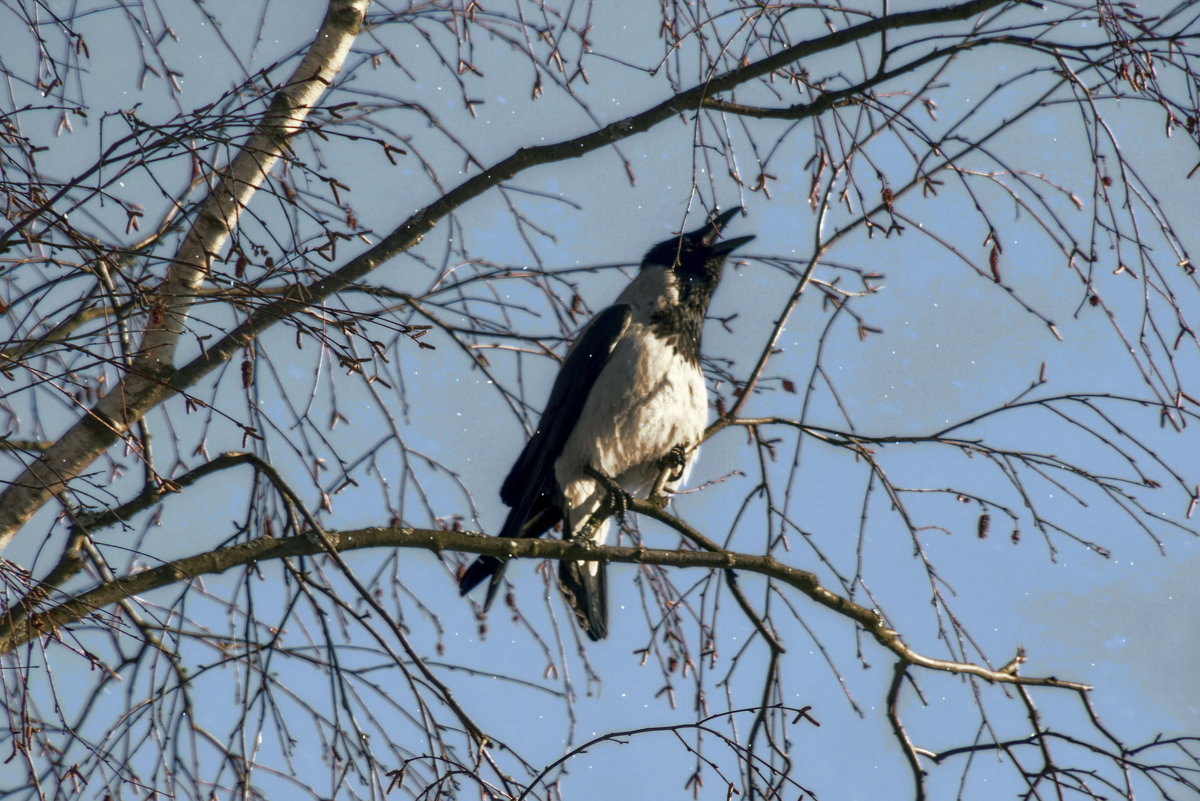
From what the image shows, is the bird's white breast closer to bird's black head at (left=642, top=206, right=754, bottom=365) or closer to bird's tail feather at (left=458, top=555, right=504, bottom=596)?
bird's black head at (left=642, top=206, right=754, bottom=365)

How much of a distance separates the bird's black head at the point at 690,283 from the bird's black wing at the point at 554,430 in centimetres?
19

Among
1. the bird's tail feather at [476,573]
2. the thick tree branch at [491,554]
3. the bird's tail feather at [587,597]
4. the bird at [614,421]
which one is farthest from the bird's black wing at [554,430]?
the thick tree branch at [491,554]

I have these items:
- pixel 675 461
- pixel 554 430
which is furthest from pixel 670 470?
pixel 554 430

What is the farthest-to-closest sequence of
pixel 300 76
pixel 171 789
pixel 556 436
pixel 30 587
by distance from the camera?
pixel 556 436 < pixel 300 76 < pixel 171 789 < pixel 30 587

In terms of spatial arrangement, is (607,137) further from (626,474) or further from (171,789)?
(171,789)

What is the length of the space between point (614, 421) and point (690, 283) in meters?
0.90

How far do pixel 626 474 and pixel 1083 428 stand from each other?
225 centimetres

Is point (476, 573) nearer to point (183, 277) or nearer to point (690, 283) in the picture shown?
Answer: point (183, 277)

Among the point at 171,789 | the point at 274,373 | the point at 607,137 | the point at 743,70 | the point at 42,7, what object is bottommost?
the point at 171,789

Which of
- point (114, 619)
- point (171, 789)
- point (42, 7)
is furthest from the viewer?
point (42, 7)

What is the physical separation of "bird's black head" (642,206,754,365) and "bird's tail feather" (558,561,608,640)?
115 centimetres

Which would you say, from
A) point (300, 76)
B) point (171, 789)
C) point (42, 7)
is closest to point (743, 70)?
point (300, 76)

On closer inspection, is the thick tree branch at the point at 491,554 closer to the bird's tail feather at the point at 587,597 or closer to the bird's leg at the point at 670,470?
the bird's tail feather at the point at 587,597

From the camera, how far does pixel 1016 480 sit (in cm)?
358
